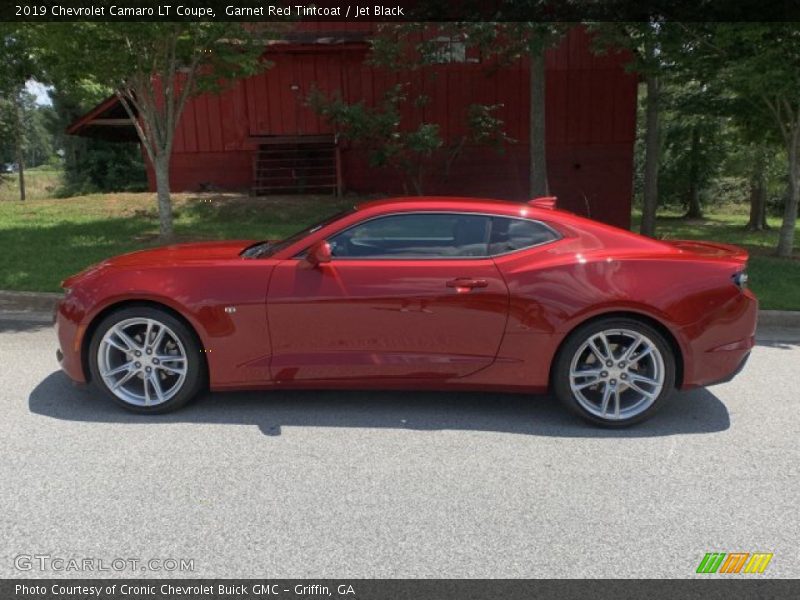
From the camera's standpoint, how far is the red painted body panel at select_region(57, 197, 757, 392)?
3.88 meters

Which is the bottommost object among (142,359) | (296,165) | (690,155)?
(142,359)

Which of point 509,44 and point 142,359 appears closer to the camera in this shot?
point 142,359

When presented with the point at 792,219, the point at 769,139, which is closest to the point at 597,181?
the point at 769,139

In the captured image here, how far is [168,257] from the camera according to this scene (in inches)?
171

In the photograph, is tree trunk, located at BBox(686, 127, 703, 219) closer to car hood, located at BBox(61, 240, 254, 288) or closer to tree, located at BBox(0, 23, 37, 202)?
tree, located at BBox(0, 23, 37, 202)

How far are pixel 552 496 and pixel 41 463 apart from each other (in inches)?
107

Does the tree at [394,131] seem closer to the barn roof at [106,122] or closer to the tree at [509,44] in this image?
the tree at [509,44]

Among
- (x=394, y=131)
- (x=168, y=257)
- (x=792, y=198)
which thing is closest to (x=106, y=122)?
(x=394, y=131)

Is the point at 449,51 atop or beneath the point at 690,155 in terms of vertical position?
atop

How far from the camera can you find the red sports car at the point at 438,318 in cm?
390

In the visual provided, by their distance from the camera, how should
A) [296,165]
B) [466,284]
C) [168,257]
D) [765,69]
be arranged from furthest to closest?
[296,165], [765,69], [168,257], [466,284]

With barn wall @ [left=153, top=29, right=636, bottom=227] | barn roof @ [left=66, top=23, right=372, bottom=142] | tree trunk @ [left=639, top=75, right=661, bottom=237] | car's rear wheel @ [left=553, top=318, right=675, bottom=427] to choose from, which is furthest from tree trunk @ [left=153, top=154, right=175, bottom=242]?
tree trunk @ [left=639, top=75, right=661, bottom=237]

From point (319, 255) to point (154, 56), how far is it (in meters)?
6.93

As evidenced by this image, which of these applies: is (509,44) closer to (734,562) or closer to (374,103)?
(374,103)
